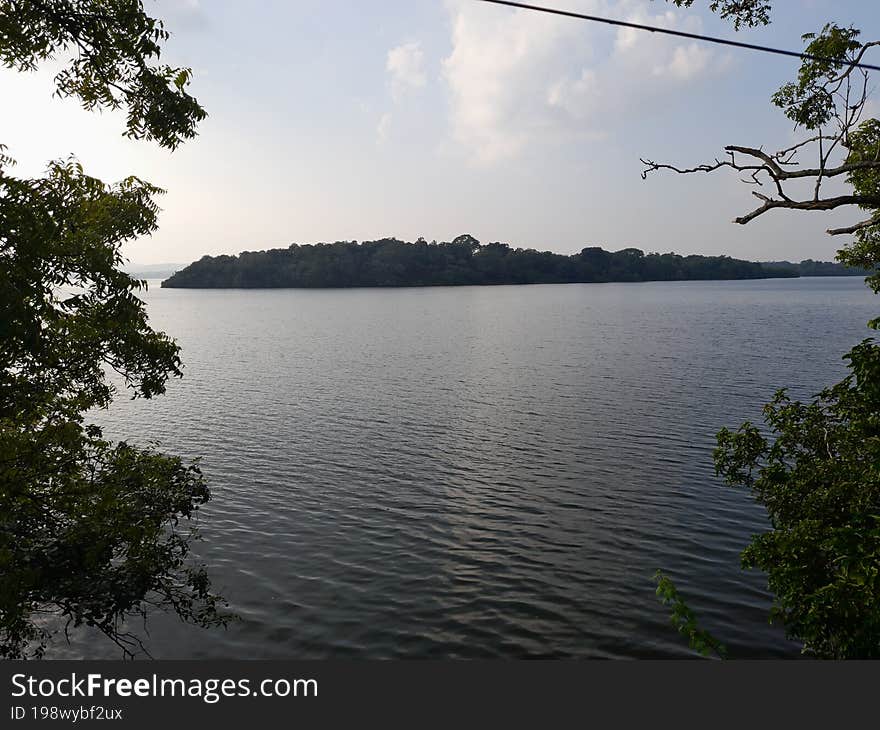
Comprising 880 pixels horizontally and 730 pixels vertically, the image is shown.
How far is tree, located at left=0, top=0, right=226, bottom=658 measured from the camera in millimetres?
10258

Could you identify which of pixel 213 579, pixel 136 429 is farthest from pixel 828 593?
pixel 136 429

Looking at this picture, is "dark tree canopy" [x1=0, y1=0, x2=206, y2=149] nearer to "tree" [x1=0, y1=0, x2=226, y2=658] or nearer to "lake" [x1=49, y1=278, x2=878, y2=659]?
"tree" [x1=0, y1=0, x2=226, y2=658]

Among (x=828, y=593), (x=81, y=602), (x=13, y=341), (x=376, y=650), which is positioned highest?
(x=13, y=341)

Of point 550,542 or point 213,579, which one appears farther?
point 550,542

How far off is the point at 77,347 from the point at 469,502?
17677mm

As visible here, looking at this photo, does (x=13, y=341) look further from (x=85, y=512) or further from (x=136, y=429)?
(x=136, y=429)

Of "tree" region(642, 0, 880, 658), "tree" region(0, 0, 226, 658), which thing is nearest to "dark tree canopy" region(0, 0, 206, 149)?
"tree" region(0, 0, 226, 658)

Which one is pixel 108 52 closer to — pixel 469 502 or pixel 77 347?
pixel 77 347

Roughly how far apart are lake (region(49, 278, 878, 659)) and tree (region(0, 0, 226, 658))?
4.55 m

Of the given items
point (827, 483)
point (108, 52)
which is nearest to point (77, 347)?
point (108, 52)

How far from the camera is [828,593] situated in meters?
9.45

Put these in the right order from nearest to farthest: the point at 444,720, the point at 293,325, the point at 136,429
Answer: the point at 444,720 → the point at 136,429 → the point at 293,325

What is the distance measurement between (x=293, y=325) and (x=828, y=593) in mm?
113121

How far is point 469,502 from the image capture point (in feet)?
89.7
